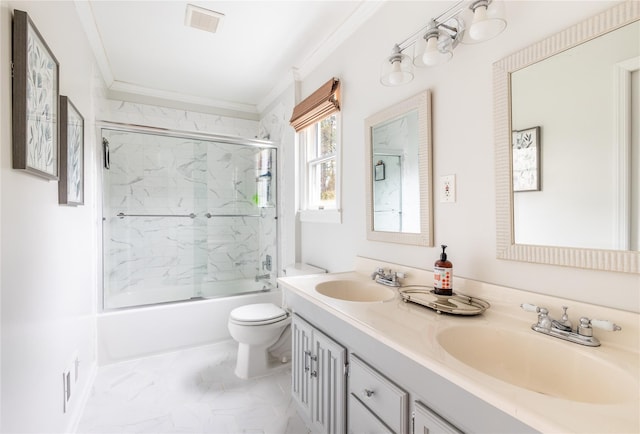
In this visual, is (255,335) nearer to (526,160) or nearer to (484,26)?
(526,160)

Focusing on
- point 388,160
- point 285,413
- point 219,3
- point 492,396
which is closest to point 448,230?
point 388,160

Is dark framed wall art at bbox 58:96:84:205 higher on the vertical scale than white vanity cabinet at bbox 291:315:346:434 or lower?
higher

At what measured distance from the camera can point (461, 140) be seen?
1.37 metres

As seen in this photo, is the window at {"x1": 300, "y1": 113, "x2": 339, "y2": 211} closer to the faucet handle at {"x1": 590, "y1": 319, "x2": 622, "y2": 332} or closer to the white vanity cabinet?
the white vanity cabinet

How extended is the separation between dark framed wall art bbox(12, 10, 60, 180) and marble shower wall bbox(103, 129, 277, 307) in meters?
1.59

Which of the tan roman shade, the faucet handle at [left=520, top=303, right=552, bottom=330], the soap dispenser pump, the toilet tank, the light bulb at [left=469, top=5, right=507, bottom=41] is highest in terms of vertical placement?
the tan roman shade

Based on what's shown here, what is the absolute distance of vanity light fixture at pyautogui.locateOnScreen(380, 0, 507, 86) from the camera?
1.10 m

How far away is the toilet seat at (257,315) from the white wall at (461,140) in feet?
2.12

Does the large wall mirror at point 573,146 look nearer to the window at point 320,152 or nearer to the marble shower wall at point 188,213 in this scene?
the window at point 320,152

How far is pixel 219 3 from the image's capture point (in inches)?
76.0

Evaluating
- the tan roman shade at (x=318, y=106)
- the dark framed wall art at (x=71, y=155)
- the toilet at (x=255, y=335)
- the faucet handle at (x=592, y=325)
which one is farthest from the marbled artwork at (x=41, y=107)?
the faucet handle at (x=592, y=325)

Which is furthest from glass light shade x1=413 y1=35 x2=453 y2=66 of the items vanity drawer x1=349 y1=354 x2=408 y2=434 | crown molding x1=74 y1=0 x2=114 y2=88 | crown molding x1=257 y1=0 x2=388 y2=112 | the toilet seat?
crown molding x1=74 y1=0 x2=114 y2=88

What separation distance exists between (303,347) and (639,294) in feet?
4.41

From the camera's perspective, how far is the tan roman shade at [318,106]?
2.19 m
